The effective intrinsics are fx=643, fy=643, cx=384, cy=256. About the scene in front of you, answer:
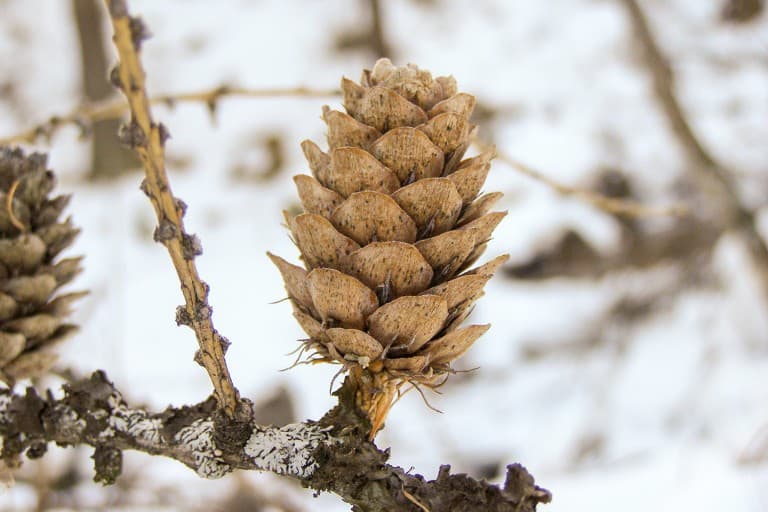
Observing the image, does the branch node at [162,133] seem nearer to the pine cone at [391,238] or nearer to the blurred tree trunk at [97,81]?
the pine cone at [391,238]

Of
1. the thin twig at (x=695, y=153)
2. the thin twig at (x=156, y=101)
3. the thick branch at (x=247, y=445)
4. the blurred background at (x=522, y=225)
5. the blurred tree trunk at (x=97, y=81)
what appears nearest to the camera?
the thick branch at (x=247, y=445)

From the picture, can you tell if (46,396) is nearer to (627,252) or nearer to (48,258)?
(48,258)

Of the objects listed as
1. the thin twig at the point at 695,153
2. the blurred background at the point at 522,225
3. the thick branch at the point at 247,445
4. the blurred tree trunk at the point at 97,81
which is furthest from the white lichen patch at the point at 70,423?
the blurred tree trunk at the point at 97,81

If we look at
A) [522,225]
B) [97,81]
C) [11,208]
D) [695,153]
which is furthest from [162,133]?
[97,81]

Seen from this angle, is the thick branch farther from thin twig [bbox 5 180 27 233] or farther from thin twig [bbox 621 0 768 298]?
thin twig [bbox 621 0 768 298]

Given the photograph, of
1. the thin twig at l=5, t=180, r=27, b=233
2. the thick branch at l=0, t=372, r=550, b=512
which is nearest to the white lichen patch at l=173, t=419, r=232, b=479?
the thick branch at l=0, t=372, r=550, b=512

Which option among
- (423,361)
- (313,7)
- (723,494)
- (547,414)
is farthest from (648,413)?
(313,7)
